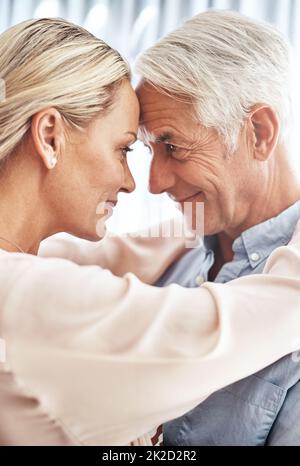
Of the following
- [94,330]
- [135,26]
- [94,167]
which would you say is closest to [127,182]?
[94,167]

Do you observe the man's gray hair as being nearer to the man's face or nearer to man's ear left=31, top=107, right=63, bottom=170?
the man's face

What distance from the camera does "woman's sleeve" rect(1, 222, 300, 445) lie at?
2.76 feet

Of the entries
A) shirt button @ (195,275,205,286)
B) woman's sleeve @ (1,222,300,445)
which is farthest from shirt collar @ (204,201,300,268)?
woman's sleeve @ (1,222,300,445)

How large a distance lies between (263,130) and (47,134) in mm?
475

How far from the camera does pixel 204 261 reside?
1.42m

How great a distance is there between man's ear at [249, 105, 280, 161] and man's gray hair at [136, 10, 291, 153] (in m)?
0.01

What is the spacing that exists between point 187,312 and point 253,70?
1.96 feet

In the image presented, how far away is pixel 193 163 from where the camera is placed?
129cm

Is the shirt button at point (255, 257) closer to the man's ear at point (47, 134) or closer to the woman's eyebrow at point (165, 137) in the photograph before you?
the woman's eyebrow at point (165, 137)

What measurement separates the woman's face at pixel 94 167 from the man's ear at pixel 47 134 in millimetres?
22

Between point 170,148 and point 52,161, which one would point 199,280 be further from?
point 52,161

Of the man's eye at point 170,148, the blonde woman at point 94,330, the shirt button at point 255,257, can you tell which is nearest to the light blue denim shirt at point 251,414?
the blonde woman at point 94,330

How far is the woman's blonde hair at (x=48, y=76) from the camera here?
1006 mm

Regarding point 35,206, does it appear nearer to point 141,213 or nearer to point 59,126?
point 59,126
